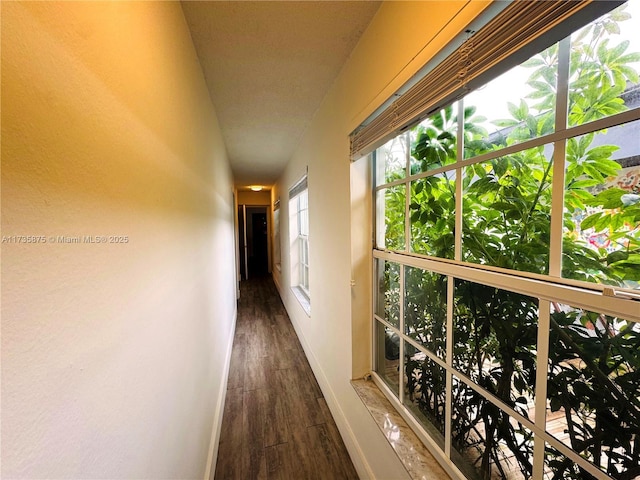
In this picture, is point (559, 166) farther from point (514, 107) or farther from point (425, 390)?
point (425, 390)

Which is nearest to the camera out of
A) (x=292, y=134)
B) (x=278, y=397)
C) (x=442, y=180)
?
(x=442, y=180)

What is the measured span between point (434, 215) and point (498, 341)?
494mm

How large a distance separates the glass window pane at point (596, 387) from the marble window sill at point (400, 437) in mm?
547

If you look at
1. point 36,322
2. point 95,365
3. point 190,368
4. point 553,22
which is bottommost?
point 190,368

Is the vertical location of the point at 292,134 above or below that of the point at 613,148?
above

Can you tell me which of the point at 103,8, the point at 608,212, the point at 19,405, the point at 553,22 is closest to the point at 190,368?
the point at 19,405

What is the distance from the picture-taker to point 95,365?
456mm

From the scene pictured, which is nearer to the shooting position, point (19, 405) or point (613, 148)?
point (19, 405)

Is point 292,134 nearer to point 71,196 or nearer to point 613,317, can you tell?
point 71,196

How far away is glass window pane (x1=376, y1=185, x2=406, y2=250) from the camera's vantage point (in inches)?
49.6

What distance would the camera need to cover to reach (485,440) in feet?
2.84

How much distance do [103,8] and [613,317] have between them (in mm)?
1253

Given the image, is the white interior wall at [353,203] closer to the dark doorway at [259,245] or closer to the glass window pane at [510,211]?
the glass window pane at [510,211]

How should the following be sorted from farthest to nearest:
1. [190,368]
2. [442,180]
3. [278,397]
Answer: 1. [278,397]
2. [190,368]
3. [442,180]
